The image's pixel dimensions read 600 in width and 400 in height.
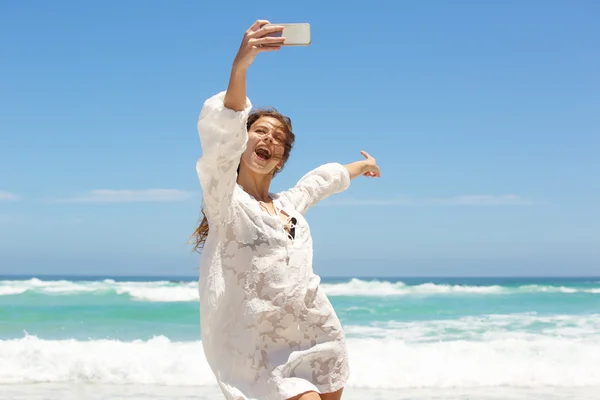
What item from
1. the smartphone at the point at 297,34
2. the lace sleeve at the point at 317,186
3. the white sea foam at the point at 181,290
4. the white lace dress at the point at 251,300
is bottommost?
the white sea foam at the point at 181,290

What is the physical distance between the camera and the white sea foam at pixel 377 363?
26.9 feet

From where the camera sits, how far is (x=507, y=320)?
1468cm

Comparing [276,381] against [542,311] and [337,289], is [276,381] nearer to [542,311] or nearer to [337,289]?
[542,311]

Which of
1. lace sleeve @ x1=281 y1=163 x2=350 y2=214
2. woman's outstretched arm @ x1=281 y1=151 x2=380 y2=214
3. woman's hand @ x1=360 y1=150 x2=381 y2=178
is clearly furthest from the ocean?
lace sleeve @ x1=281 y1=163 x2=350 y2=214

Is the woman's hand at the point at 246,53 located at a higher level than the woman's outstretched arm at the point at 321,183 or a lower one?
higher

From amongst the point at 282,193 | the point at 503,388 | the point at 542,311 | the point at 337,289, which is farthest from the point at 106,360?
the point at 337,289

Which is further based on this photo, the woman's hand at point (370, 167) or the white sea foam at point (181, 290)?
the white sea foam at point (181, 290)

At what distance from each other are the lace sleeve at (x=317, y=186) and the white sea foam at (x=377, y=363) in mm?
5240

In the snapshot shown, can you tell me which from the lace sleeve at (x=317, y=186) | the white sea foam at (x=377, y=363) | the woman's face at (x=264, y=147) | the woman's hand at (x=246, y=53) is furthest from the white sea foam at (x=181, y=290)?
the woman's hand at (x=246, y=53)

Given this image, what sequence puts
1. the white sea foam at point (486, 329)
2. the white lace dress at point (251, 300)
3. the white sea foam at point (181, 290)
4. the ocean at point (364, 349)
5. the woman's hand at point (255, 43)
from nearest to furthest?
1. the woman's hand at point (255, 43)
2. the white lace dress at point (251, 300)
3. the ocean at point (364, 349)
4. the white sea foam at point (486, 329)
5. the white sea foam at point (181, 290)

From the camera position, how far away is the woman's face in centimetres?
258

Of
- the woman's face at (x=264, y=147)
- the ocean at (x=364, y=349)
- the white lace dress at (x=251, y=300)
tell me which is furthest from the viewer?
the ocean at (x=364, y=349)

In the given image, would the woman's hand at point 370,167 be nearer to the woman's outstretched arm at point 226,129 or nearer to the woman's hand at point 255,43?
the woman's outstretched arm at point 226,129

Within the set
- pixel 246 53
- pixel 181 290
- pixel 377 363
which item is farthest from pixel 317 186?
pixel 181 290
